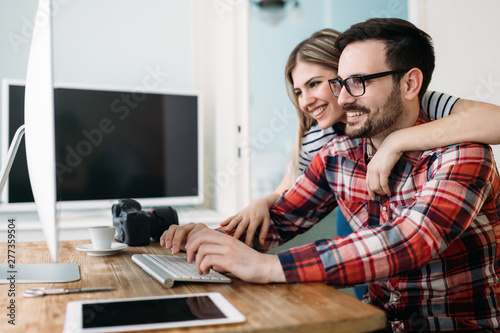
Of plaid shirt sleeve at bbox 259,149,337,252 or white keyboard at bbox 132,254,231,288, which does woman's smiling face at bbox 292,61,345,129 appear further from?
white keyboard at bbox 132,254,231,288

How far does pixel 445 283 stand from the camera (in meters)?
1.02

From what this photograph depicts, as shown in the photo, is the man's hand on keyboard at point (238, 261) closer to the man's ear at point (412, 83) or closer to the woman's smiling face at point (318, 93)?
the man's ear at point (412, 83)

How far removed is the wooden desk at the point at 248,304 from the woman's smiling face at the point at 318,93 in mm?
904

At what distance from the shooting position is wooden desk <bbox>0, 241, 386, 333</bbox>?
614mm

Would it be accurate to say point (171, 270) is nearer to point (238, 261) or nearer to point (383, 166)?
point (238, 261)

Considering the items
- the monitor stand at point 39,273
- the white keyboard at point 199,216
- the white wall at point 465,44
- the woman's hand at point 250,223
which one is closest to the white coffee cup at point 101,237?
the monitor stand at point 39,273

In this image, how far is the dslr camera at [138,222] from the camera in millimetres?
1274

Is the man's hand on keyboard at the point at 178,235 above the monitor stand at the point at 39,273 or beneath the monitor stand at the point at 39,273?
above

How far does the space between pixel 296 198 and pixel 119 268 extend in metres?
0.55

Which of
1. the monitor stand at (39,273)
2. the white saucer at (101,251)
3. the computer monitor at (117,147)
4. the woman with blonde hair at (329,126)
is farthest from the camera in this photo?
the computer monitor at (117,147)

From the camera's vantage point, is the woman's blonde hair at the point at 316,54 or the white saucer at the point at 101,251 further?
the woman's blonde hair at the point at 316,54

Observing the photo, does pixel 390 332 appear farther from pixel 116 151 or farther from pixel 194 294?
pixel 116 151

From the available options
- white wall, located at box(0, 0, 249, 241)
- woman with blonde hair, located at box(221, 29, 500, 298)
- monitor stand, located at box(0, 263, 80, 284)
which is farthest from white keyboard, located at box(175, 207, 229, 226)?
monitor stand, located at box(0, 263, 80, 284)

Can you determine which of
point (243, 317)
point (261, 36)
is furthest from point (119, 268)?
point (261, 36)
